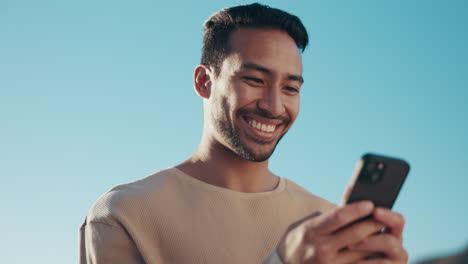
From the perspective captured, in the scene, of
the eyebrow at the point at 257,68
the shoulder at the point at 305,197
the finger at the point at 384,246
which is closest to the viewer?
the finger at the point at 384,246

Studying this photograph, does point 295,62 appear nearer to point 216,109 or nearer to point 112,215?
point 216,109

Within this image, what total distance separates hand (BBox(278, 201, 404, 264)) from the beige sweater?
171 cm

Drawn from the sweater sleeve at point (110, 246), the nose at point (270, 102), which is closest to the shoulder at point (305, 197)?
the nose at point (270, 102)

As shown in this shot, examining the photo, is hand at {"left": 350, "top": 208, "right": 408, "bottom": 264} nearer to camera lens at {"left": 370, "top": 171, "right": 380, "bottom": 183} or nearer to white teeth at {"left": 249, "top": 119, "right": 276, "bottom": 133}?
camera lens at {"left": 370, "top": 171, "right": 380, "bottom": 183}

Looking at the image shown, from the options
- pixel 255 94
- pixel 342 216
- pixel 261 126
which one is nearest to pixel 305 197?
pixel 261 126

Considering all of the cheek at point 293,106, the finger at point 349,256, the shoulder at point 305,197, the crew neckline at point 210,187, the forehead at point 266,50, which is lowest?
the shoulder at point 305,197

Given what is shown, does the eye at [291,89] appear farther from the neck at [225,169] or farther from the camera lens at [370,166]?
the camera lens at [370,166]

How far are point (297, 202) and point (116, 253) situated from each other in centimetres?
174

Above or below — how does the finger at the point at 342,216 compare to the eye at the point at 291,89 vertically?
below

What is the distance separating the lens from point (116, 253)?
4207mm

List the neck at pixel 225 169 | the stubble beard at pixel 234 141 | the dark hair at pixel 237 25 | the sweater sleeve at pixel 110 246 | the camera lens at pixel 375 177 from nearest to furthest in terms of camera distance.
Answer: the camera lens at pixel 375 177 < the sweater sleeve at pixel 110 246 < the stubble beard at pixel 234 141 < the neck at pixel 225 169 < the dark hair at pixel 237 25

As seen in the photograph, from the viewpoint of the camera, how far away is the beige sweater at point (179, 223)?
13.9 feet

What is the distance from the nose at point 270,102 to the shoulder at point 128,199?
1.00 m

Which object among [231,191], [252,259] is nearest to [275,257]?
[252,259]
